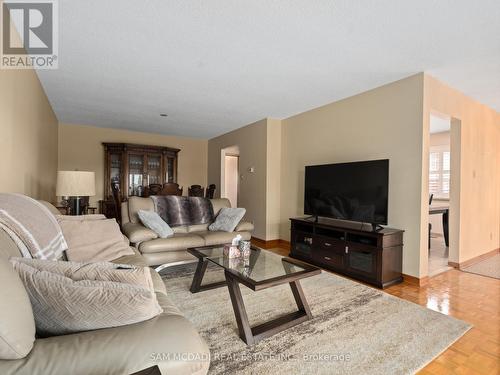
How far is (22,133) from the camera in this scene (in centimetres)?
245

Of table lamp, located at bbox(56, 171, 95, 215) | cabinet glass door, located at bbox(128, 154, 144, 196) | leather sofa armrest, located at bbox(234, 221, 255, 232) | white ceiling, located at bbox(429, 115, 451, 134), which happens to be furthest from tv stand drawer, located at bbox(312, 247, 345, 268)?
cabinet glass door, located at bbox(128, 154, 144, 196)

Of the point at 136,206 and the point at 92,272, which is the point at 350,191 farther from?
the point at 92,272

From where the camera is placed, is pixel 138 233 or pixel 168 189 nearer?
pixel 138 233

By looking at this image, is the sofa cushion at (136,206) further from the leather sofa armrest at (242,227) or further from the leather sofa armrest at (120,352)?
the leather sofa armrest at (120,352)

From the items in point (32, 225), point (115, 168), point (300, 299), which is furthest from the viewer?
point (115, 168)

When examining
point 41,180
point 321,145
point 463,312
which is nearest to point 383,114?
point 321,145

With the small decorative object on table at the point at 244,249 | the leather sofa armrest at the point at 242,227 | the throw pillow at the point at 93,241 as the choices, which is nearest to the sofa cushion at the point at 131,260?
the throw pillow at the point at 93,241

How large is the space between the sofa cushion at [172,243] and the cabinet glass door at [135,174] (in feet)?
10.2

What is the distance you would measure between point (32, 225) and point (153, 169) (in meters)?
4.63

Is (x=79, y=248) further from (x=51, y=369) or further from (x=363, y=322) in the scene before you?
(x=363, y=322)

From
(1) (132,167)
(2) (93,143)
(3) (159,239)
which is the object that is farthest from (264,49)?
(2) (93,143)

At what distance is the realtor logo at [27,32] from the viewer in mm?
1879

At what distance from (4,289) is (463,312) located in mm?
3033

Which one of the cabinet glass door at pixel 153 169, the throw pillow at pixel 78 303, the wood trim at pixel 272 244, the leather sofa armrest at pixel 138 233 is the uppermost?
the cabinet glass door at pixel 153 169
